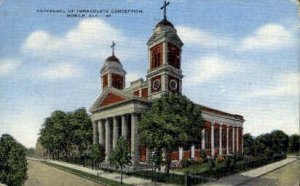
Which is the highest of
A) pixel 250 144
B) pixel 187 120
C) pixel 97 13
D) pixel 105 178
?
pixel 97 13

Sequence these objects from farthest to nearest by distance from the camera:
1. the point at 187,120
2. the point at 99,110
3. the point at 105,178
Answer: the point at 99,110 → the point at 187,120 → the point at 105,178

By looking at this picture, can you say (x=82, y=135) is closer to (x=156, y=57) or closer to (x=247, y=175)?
(x=156, y=57)

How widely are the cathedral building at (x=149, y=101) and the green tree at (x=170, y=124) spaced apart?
413mm

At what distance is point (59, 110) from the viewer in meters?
9.99

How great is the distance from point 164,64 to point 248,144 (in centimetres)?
395

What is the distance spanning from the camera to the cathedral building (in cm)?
1087

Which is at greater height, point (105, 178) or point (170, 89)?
point (170, 89)

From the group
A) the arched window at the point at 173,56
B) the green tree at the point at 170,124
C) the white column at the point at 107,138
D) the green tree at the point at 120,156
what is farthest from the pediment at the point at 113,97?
the green tree at the point at 120,156

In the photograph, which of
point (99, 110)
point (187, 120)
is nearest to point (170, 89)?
point (187, 120)

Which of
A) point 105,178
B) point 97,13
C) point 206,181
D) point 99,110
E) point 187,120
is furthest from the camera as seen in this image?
point 99,110

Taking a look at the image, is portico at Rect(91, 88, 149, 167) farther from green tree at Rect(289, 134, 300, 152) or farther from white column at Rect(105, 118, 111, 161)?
green tree at Rect(289, 134, 300, 152)

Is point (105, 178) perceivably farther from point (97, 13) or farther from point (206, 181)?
point (97, 13)

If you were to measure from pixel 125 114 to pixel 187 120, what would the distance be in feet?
12.6

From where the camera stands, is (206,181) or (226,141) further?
(226,141)
